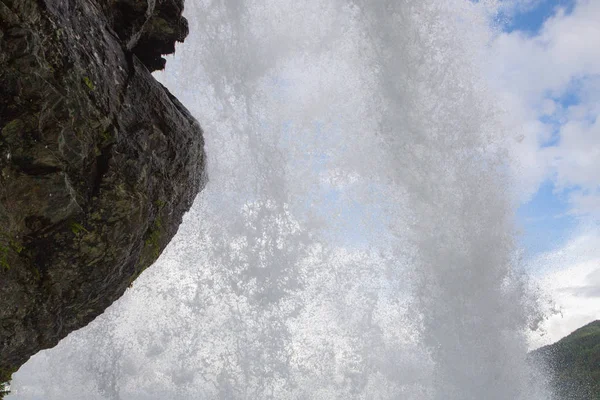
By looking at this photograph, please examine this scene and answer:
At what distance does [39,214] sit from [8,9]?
92.1 inches

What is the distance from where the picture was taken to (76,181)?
6078mm

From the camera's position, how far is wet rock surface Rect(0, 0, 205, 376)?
5484 millimetres

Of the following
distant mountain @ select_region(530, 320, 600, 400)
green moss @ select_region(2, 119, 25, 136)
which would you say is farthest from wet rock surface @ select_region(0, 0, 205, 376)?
distant mountain @ select_region(530, 320, 600, 400)

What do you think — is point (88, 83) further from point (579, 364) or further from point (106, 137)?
point (579, 364)

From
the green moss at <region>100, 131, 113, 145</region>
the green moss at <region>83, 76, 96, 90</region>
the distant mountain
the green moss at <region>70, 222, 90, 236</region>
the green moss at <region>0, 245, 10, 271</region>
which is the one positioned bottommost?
the green moss at <region>0, 245, 10, 271</region>

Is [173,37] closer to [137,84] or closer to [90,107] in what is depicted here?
[137,84]

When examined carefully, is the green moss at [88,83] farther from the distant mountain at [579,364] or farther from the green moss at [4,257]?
the distant mountain at [579,364]

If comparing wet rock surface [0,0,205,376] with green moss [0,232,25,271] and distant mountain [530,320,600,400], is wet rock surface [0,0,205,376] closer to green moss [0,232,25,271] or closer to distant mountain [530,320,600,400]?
green moss [0,232,25,271]

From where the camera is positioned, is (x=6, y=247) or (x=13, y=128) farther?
(x=6, y=247)

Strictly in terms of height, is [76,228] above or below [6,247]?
above

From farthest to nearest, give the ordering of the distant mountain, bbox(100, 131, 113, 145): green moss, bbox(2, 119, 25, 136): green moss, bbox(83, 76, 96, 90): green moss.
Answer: the distant mountain, bbox(100, 131, 113, 145): green moss, bbox(83, 76, 96, 90): green moss, bbox(2, 119, 25, 136): green moss

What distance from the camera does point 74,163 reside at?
599cm

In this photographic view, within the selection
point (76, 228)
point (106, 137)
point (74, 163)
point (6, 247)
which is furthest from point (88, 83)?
point (6, 247)

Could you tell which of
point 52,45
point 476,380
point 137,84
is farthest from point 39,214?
point 476,380
